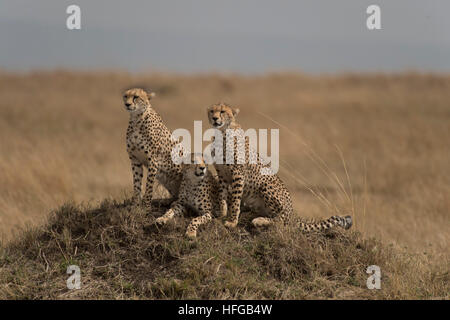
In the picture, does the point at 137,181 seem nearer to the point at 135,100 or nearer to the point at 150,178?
the point at 150,178

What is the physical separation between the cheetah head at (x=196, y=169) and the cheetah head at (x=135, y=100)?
1.98ft

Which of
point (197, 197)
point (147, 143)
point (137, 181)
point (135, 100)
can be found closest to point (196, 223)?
point (197, 197)

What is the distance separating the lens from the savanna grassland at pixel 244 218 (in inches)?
183

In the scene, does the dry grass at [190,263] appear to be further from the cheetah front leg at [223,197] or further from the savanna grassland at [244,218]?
the cheetah front leg at [223,197]

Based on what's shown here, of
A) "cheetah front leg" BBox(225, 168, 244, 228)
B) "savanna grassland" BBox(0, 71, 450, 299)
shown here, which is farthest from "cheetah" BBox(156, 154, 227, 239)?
"cheetah front leg" BBox(225, 168, 244, 228)

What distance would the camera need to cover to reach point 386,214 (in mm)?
8547

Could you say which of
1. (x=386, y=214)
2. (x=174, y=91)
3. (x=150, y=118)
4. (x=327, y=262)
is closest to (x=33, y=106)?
(x=174, y=91)

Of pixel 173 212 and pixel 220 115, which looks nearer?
pixel 220 115

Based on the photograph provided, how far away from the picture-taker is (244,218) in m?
5.34

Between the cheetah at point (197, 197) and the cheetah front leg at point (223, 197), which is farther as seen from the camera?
the cheetah front leg at point (223, 197)

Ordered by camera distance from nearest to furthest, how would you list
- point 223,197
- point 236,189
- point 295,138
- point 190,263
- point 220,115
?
point 190,263 < point 220,115 < point 236,189 < point 223,197 < point 295,138

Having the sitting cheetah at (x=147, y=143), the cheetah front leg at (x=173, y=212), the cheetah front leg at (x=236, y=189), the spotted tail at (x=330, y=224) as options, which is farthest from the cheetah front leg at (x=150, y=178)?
the spotted tail at (x=330, y=224)

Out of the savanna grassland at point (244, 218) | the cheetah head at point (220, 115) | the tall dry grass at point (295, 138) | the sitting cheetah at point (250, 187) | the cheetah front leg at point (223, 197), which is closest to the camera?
the savanna grassland at point (244, 218)

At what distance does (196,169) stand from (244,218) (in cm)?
70
